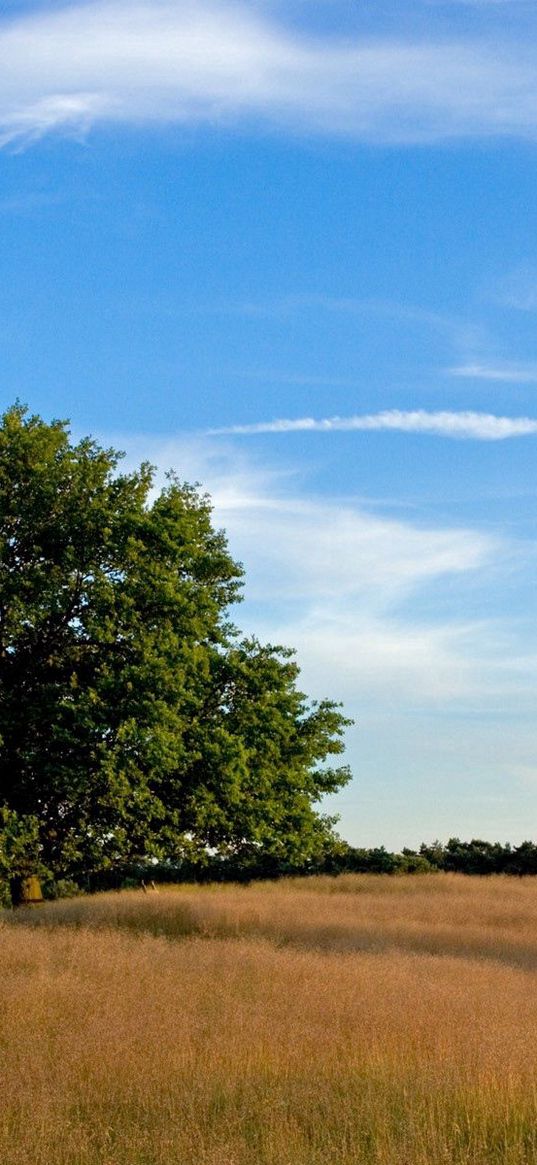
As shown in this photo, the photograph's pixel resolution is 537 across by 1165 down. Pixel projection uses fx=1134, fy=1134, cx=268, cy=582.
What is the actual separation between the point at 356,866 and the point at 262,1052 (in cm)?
3463

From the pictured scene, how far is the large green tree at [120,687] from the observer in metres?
28.5

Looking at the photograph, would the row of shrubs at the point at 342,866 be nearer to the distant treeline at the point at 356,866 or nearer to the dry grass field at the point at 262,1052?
the distant treeline at the point at 356,866

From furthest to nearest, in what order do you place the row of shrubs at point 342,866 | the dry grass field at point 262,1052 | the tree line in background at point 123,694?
the row of shrubs at point 342,866 < the tree line in background at point 123,694 < the dry grass field at point 262,1052

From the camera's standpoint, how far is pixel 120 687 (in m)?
28.5

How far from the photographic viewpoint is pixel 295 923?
23.5 metres

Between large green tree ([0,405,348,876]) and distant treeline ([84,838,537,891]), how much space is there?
8418 millimetres

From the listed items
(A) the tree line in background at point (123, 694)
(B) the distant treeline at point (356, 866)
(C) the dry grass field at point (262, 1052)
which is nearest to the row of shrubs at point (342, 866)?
(B) the distant treeline at point (356, 866)

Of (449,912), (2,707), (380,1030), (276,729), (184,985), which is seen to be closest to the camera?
(380,1030)

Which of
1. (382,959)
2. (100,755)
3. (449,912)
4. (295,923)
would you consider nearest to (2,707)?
(100,755)

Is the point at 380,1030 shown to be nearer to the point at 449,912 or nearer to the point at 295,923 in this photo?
the point at 295,923

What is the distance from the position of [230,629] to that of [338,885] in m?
8.53

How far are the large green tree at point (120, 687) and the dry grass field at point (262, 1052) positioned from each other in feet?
24.4

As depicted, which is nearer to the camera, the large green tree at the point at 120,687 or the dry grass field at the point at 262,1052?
the dry grass field at the point at 262,1052

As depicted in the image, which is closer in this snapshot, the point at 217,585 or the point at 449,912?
the point at 449,912
